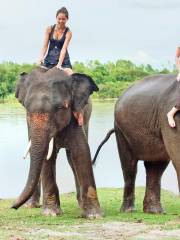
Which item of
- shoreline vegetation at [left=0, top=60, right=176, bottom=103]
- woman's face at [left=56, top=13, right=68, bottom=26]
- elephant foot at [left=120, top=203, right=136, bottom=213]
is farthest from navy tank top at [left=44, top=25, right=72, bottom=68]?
shoreline vegetation at [left=0, top=60, right=176, bottom=103]

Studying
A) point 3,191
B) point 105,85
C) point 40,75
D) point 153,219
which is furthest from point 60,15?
point 105,85

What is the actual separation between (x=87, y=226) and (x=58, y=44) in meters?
2.31

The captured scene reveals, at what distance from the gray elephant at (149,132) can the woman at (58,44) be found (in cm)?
99

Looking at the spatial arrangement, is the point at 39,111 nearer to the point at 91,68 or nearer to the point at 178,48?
the point at 178,48

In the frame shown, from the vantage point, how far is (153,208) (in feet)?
35.3

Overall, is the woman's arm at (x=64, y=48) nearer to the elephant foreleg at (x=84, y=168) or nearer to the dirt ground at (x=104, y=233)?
the elephant foreleg at (x=84, y=168)

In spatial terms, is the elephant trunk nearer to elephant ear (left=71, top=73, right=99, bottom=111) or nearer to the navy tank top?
elephant ear (left=71, top=73, right=99, bottom=111)

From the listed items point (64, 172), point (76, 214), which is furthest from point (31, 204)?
point (64, 172)

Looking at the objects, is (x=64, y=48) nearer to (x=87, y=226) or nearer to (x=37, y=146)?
(x=37, y=146)

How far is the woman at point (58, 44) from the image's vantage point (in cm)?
1002

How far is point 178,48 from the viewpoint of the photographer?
1012cm

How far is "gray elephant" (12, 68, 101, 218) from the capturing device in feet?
30.9

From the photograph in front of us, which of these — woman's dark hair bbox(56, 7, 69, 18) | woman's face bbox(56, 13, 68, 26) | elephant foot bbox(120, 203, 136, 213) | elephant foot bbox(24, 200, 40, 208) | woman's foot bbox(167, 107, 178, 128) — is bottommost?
elephant foot bbox(24, 200, 40, 208)

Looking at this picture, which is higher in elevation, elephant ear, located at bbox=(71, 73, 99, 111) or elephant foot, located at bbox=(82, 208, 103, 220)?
elephant ear, located at bbox=(71, 73, 99, 111)
